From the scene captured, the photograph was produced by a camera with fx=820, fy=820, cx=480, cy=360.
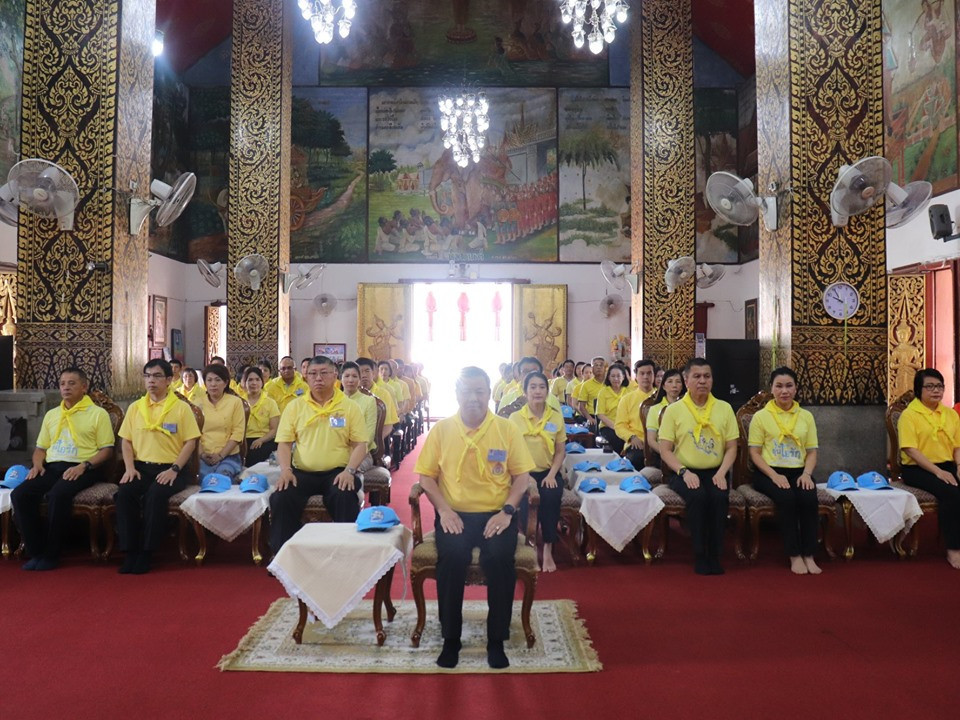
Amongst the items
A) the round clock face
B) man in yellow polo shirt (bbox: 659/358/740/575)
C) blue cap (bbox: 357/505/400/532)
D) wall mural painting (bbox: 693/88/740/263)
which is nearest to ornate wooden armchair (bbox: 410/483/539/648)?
blue cap (bbox: 357/505/400/532)

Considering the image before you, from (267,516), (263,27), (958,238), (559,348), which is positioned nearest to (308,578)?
(267,516)

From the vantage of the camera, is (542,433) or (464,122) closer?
(542,433)

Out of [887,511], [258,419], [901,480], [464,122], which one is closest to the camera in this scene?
[887,511]

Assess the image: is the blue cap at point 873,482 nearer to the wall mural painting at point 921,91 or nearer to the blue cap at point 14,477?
the wall mural painting at point 921,91

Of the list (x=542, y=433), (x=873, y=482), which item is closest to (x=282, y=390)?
(x=542, y=433)

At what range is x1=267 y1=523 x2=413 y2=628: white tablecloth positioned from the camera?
4.23 m

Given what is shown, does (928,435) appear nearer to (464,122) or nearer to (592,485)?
(592,485)

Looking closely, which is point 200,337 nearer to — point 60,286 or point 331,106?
point 331,106

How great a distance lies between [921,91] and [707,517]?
8.79 meters

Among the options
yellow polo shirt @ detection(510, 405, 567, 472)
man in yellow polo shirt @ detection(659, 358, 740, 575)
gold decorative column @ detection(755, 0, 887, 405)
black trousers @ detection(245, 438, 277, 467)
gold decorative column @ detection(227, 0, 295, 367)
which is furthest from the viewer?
gold decorative column @ detection(227, 0, 295, 367)

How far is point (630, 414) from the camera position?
8.32 meters

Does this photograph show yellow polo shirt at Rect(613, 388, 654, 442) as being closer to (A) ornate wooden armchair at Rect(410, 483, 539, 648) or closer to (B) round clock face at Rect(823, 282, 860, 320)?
(B) round clock face at Rect(823, 282, 860, 320)

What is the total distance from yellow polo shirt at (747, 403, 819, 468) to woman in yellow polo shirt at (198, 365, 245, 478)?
425 cm

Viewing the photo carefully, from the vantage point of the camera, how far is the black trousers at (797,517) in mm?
5919
